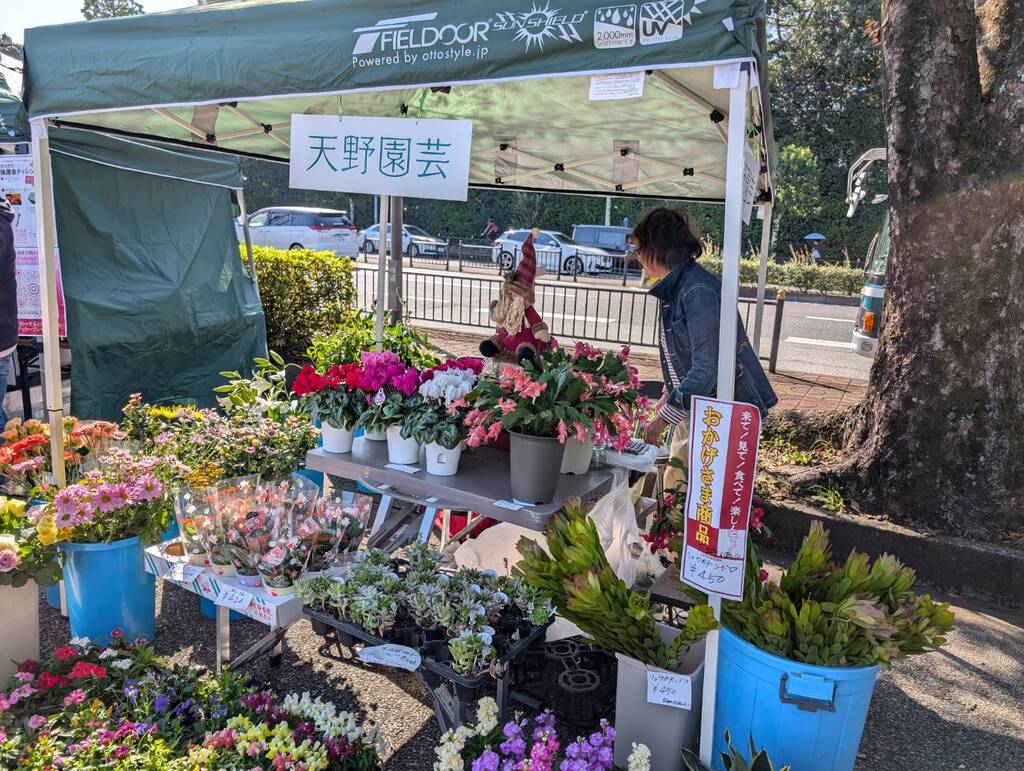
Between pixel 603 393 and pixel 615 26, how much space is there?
121cm

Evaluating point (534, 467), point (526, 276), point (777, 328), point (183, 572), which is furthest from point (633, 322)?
point (183, 572)

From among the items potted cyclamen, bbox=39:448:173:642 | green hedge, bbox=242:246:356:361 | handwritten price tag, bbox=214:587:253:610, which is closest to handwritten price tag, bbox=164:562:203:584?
handwritten price tag, bbox=214:587:253:610

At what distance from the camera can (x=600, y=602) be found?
2.27 metres

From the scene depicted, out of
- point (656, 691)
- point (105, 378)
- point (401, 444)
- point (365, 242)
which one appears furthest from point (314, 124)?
point (365, 242)

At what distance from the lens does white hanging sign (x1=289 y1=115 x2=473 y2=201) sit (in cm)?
284

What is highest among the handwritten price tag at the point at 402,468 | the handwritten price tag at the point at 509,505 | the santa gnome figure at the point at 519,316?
the santa gnome figure at the point at 519,316

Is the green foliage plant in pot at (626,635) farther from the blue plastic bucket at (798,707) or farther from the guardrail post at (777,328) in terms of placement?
the guardrail post at (777,328)

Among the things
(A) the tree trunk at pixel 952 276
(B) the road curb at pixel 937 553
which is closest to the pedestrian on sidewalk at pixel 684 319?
(B) the road curb at pixel 937 553

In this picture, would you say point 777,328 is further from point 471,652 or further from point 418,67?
point 471,652

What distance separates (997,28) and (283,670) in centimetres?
523

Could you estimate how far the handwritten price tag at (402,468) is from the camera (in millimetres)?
2922

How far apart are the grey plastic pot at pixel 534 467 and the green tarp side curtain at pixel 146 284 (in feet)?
13.4

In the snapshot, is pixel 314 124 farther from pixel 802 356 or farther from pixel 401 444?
pixel 802 356

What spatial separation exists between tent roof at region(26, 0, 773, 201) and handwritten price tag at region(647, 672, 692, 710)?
178cm
